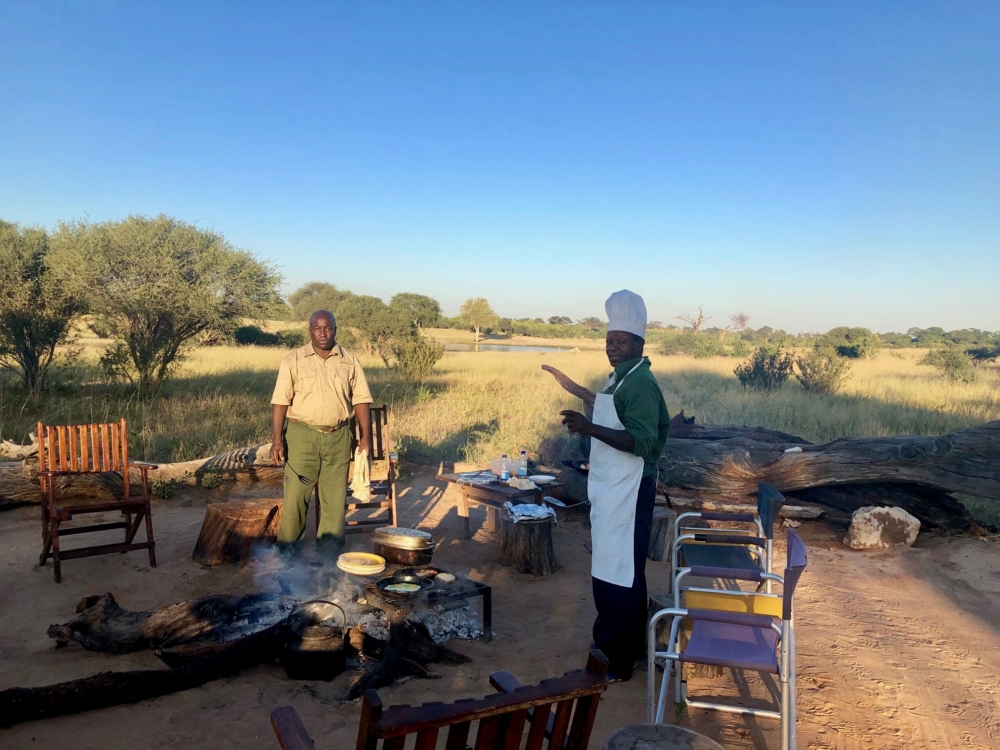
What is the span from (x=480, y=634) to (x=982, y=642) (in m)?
3.30

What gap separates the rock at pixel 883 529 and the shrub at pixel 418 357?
12.8 m

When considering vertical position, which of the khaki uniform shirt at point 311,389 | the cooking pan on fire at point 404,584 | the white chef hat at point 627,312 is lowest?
the cooking pan on fire at point 404,584

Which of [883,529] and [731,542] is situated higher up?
[731,542]

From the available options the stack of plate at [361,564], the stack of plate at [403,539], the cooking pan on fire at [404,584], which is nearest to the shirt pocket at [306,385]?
the stack of plate at [403,539]

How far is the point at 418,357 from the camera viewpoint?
1758cm

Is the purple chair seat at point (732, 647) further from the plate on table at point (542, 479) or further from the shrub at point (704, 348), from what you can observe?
the shrub at point (704, 348)

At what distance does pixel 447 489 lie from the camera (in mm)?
8156

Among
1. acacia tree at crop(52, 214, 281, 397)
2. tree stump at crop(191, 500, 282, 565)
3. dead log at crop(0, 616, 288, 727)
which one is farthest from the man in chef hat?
acacia tree at crop(52, 214, 281, 397)

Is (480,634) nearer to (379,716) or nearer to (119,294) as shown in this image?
(379,716)

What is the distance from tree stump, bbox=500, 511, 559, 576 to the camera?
5.15 metres

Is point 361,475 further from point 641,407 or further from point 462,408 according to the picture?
point 462,408

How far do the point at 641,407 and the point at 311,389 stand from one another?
2.61 meters

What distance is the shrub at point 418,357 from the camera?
17.6 m

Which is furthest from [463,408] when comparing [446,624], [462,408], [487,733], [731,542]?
[487,733]
